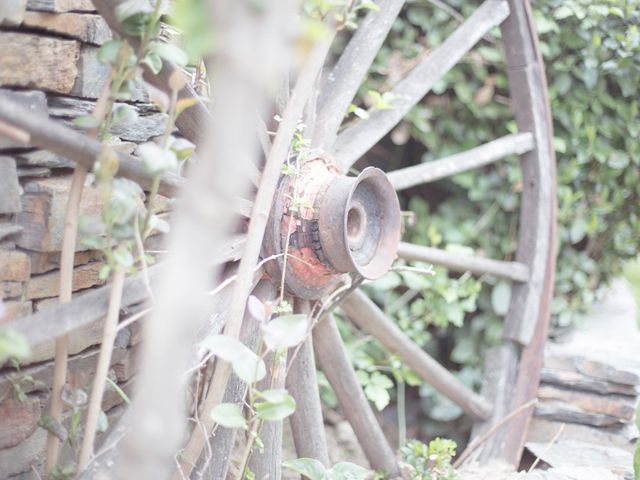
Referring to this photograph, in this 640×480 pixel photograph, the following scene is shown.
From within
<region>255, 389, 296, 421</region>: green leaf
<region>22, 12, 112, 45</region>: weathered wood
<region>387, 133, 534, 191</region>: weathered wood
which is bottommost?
<region>255, 389, 296, 421</region>: green leaf

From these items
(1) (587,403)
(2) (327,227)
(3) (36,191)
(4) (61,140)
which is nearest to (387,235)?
(2) (327,227)

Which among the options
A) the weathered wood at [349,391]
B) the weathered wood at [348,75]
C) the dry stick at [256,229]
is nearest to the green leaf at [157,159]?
the dry stick at [256,229]

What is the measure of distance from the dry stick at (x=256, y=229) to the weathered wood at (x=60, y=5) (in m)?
0.42

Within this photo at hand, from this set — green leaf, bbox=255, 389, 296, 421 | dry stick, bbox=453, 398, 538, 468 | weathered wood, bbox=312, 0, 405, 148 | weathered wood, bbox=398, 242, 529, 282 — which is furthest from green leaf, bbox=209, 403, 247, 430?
dry stick, bbox=453, 398, 538, 468

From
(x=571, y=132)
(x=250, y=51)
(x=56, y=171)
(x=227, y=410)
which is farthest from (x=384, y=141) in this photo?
(x=250, y=51)

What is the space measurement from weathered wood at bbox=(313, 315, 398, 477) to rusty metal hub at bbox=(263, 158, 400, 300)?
243 mm

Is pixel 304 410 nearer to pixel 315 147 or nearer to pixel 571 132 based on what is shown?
pixel 315 147

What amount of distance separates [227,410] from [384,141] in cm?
Answer: 191

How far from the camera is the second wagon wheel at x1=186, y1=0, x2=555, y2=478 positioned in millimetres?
1480

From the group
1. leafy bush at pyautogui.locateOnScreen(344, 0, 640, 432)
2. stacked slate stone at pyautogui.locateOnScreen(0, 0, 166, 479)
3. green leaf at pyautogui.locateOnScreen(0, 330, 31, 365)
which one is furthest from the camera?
leafy bush at pyautogui.locateOnScreen(344, 0, 640, 432)

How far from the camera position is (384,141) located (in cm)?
283

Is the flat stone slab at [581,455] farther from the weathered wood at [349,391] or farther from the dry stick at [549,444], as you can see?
the weathered wood at [349,391]

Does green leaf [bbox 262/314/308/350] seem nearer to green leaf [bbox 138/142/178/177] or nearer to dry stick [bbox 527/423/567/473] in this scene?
green leaf [bbox 138/142/178/177]

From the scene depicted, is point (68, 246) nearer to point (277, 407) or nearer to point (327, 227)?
point (277, 407)
